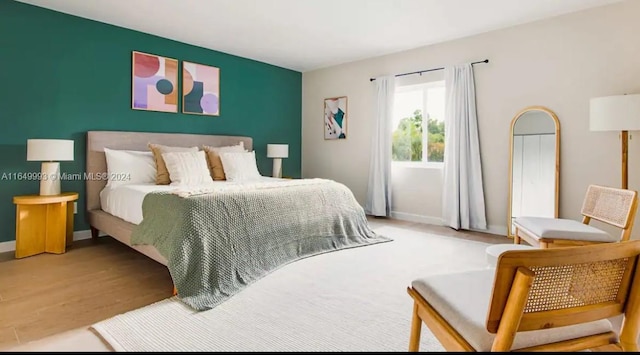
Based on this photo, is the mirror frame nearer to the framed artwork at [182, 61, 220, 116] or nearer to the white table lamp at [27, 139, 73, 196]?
the framed artwork at [182, 61, 220, 116]

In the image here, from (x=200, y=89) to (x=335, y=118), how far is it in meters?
2.10

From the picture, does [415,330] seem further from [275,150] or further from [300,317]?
[275,150]

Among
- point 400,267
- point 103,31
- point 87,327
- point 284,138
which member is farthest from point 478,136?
point 103,31

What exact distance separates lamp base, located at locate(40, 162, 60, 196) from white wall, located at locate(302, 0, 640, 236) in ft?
12.5

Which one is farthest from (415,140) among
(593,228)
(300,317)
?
(300,317)

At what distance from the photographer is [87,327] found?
1.94 metres

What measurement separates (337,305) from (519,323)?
4.54 ft

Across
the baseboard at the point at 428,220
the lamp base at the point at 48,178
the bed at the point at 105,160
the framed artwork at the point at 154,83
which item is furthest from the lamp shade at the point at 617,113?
the lamp base at the point at 48,178

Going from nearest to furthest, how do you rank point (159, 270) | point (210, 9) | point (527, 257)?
point (527, 257) < point (159, 270) < point (210, 9)

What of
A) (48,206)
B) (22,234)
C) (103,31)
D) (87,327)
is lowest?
(87,327)

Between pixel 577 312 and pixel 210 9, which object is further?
pixel 210 9

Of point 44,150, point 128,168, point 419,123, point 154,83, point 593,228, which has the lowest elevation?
point 593,228

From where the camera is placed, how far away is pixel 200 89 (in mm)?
4809

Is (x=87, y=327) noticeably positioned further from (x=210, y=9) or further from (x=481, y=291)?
(x=210, y=9)
